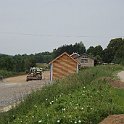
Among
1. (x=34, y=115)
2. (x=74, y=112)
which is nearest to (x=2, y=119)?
(x=34, y=115)

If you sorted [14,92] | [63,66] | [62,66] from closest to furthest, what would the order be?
[14,92] < [63,66] < [62,66]

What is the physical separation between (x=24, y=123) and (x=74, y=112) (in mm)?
1469

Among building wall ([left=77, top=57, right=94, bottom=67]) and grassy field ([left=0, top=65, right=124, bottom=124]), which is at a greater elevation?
building wall ([left=77, top=57, right=94, bottom=67])

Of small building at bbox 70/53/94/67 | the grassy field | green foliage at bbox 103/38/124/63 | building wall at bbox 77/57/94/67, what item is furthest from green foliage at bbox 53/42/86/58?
the grassy field

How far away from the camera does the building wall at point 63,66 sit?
50375 mm

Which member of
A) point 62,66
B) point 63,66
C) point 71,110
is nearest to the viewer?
point 71,110

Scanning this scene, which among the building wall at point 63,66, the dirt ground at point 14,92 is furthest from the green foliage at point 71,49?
the dirt ground at point 14,92

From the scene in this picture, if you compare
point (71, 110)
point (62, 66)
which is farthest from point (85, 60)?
point (71, 110)

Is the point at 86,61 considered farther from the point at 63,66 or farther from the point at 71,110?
the point at 71,110

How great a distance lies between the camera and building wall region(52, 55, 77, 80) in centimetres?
5038

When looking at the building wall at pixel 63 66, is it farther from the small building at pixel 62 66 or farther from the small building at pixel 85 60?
the small building at pixel 85 60

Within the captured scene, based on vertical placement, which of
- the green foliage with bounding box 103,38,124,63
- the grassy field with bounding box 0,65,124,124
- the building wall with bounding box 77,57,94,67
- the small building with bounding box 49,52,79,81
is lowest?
the grassy field with bounding box 0,65,124,124

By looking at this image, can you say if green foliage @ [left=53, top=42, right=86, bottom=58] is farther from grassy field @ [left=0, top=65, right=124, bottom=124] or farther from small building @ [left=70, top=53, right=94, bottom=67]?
grassy field @ [left=0, top=65, right=124, bottom=124]

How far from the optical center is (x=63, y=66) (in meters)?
50.6
